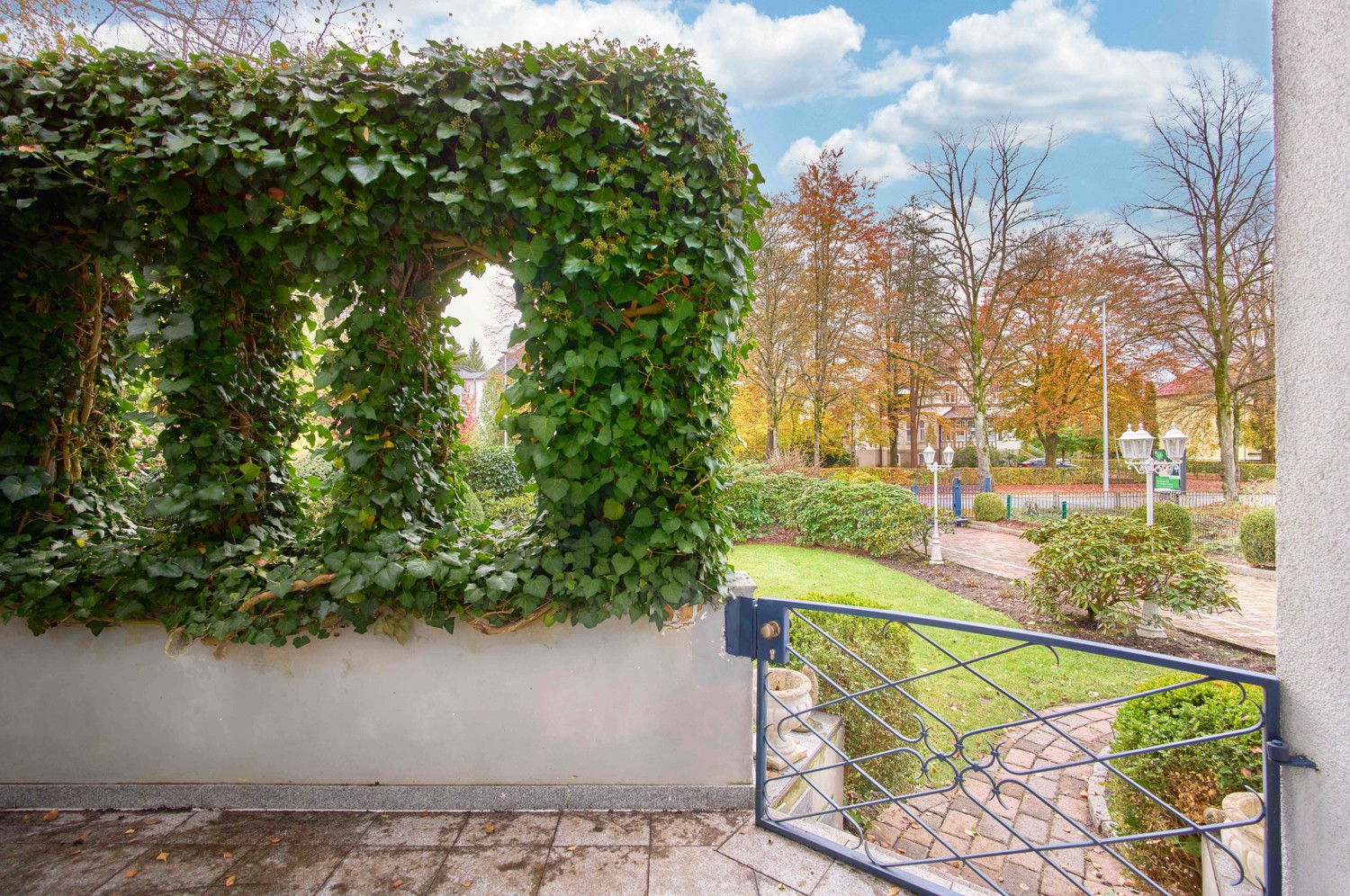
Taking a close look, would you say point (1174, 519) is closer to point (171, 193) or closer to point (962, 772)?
point (962, 772)

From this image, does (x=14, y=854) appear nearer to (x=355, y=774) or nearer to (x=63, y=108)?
(x=355, y=774)

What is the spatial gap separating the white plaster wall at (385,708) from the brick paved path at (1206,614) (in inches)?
211

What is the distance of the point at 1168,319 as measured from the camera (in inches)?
500

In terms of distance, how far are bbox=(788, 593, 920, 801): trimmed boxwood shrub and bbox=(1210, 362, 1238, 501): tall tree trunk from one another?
44.2ft

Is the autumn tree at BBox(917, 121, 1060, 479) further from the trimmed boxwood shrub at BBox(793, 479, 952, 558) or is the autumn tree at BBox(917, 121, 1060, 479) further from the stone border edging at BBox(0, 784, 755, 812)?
the stone border edging at BBox(0, 784, 755, 812)

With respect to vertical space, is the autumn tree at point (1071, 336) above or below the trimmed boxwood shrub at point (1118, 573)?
above

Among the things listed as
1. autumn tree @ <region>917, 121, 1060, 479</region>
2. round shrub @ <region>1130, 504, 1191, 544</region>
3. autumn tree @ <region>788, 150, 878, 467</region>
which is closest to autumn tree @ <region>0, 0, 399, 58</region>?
autumn tree @ <region>788, 150, 878, 467</region>

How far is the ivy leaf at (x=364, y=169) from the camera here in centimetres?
181

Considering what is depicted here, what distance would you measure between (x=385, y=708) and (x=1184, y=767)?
3287 mm

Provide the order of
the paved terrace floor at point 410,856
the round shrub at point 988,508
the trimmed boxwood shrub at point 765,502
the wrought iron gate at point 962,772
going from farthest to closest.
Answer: the round shrub at point 988,508 → the trimmed boxwood shrub at point 765,502 → the paved terrace floor at point 410,856 → the wrought iron gate at point 962,772

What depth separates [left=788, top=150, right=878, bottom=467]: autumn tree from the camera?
1477 centimetres

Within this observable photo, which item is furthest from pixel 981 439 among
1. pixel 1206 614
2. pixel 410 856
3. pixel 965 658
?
pixel 410 856

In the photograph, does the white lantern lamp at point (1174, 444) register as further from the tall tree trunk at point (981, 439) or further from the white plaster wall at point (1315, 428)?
the white plaster wall at point (1315, 428)

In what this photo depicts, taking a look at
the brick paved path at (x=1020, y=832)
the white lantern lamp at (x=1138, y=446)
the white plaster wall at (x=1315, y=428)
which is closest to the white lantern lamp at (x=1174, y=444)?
the white lantern lamp at (x=1138, y=446)
